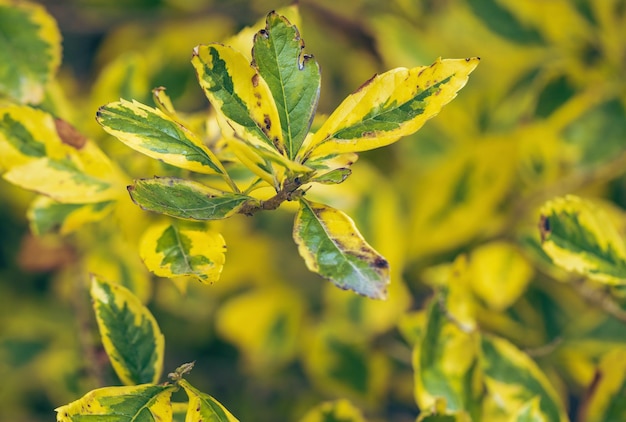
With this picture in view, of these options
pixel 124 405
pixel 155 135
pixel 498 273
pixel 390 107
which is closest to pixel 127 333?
pixel 124 405

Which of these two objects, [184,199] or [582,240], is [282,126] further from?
[582,240]

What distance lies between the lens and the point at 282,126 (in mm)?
536

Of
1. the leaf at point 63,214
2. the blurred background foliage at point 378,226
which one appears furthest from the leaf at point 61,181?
the blurred background foliage at point 378,226

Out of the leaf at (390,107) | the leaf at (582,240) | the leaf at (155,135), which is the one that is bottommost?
the leaf at (582,240)

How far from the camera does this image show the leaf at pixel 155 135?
514 mm

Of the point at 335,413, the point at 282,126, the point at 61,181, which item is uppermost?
the point at 282,126

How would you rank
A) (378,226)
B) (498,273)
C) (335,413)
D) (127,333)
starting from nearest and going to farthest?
(127,333), (335,413), (498,273), (378,226)

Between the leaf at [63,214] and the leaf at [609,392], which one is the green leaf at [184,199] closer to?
the leaf at [63,214]

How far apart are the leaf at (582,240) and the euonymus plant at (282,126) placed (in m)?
0.23

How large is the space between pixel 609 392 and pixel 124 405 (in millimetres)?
529

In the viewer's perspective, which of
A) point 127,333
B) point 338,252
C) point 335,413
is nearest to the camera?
point 338,252

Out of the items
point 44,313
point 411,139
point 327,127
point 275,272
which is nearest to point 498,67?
point 411,139

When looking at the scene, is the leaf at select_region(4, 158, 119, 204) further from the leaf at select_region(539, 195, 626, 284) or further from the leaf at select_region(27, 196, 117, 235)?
the leaf at select_region(539, 195, 626, 284)

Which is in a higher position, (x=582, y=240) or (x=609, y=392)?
(x=582, y=240)
